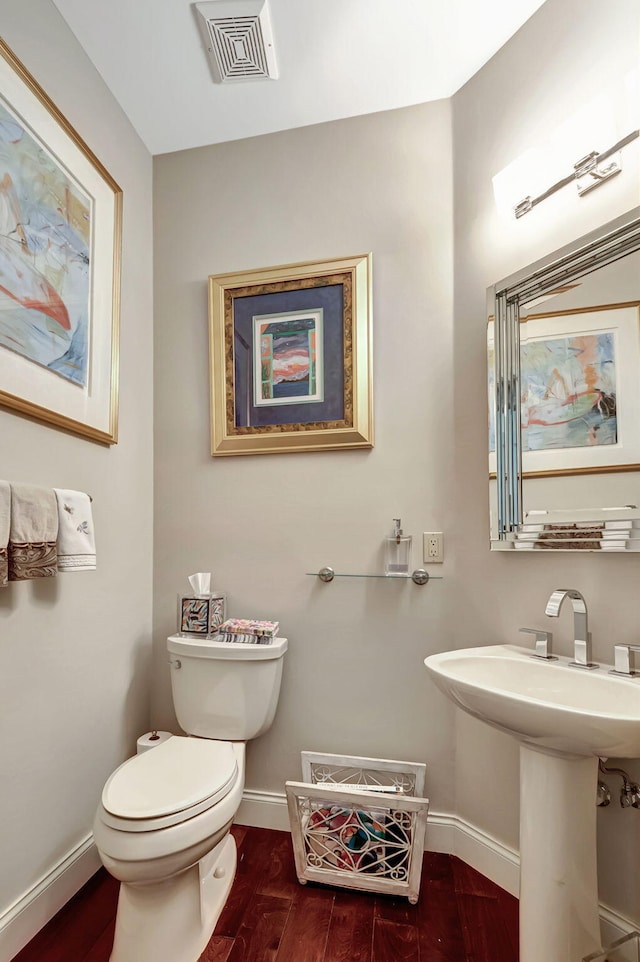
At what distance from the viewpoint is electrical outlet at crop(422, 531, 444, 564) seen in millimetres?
1755

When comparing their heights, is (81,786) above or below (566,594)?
below

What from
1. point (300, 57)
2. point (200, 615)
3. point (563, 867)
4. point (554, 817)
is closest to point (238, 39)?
point (300, 57)

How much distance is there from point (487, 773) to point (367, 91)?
236 cm

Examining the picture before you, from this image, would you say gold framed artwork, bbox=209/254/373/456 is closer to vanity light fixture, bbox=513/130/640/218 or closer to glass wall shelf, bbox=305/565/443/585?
glass wall shelf, bbox=305/565/443/585

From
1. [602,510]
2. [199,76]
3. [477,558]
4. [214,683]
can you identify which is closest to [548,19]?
[199,76]

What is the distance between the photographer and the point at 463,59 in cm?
169

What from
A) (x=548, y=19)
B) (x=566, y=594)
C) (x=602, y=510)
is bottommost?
(x=566, y=594)

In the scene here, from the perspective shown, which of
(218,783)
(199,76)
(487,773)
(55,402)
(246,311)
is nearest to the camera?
(218,783)

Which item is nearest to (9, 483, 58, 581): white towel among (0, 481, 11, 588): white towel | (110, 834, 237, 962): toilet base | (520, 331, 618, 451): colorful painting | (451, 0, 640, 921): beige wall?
(0, 481, 11, 588): white towel

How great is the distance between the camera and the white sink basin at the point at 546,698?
3.18ft

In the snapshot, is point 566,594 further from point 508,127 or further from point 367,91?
point 367,91

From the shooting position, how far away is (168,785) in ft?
4.25

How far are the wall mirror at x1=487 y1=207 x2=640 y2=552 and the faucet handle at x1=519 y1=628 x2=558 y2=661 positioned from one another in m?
0.24

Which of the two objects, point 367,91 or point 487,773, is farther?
point 367,91
